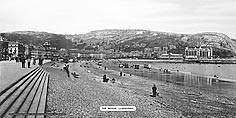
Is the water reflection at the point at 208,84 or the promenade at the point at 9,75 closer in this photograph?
the promenade at the point at 9,75

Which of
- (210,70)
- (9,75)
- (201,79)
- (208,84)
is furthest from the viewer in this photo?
(210,70)

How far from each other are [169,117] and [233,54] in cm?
19801

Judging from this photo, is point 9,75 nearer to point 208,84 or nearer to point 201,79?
point 208,84

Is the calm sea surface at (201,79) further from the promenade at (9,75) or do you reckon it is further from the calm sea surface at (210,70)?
the promenade at (9,75)

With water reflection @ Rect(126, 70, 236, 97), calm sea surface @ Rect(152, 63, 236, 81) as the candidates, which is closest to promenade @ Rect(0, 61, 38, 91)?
water reflection @ Rect(126, 70, 236, 97)

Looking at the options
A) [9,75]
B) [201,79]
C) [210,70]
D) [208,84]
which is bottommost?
[210,70]

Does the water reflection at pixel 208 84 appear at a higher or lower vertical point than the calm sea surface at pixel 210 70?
higher

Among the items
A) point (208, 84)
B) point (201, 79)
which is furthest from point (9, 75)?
point (201, 79)

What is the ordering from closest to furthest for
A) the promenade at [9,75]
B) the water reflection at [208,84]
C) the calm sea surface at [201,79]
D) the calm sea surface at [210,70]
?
the promenade at [9,75] → the water reflection at [208,84] → the calm sea surface at [201,79] → the calm sea surface at [210,70]

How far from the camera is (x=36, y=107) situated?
8.13m

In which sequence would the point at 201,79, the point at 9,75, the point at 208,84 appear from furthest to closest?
1. the point at 201,79
2. the point at 208,84
3. the point at 9,75

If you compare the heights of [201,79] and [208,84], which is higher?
[208,84]

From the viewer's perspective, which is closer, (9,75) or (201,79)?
(9,75)

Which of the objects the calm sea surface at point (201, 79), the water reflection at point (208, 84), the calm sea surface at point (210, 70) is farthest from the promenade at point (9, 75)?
the calm sea surface at point (210, 70)
